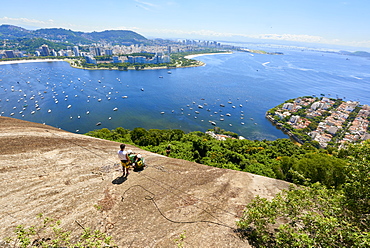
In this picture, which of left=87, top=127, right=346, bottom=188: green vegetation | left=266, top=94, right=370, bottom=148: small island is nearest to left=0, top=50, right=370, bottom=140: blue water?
left=266, top=94, right=370, bottom=148: small island

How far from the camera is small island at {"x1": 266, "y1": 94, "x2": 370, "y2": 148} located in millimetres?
45562

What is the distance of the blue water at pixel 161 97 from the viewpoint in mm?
51344

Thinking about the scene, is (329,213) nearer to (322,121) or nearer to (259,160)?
(259,160)

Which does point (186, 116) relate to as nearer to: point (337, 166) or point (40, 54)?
point (337, 166)

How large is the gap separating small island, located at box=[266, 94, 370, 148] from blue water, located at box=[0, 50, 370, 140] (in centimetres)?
458

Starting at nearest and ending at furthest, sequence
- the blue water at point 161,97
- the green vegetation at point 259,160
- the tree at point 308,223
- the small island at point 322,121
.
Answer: the tree at point 308,223
the green vegetation at point 259,160
the small island at point 322,121
the blue water at point 161,97

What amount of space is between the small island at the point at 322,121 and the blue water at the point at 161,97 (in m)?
4.58

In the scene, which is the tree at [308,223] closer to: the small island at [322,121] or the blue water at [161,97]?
the blue water at [161,97]

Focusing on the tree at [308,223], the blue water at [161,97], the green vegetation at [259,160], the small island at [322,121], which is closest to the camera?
the tree at [308,223]

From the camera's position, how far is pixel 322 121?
56125 mm

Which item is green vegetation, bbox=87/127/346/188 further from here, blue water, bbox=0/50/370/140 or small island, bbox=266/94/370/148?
blue water, bbox=0/50/370/140

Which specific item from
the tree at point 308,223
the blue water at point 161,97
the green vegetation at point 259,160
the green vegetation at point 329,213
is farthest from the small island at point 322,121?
the tree at point 308,223

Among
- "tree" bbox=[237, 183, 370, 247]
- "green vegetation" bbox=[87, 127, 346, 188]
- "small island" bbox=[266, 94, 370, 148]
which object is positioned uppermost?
"tree" bbox=[237, 183, 370, 247]

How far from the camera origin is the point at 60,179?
25.2 feet
